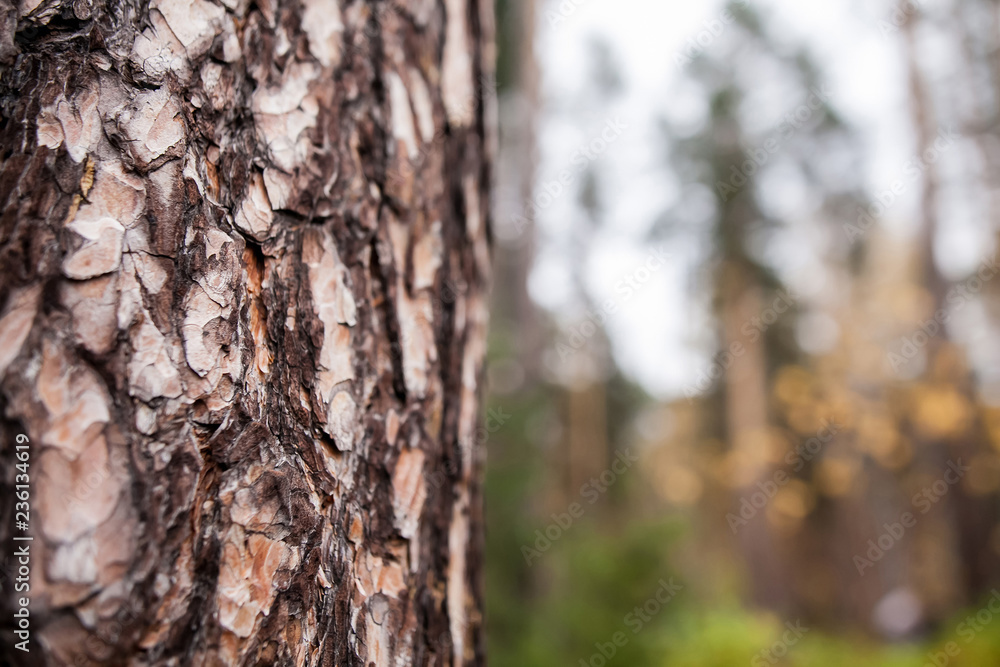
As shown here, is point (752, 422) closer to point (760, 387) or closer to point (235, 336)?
point (760, 387)

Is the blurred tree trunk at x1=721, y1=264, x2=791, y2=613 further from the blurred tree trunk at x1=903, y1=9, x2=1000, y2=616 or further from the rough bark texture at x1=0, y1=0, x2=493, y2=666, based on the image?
the rough bark texture at x1=0, y1=0, x2=493, y2=666

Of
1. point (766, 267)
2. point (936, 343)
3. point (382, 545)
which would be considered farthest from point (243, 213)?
point (766, 267)

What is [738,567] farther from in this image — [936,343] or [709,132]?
[709,132]

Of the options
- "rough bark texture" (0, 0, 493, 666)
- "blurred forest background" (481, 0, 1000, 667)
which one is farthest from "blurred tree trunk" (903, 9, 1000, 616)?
"rough bark texture" (0, 0, 493, 666)

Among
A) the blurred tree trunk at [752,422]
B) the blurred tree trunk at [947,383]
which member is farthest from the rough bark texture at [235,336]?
the blurred tree trunk at [752,422]

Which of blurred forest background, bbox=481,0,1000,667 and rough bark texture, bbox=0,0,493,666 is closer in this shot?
rough bark texture, bbox=0,0,493,666

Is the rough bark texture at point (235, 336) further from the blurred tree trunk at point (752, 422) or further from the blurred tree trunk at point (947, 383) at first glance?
the blurred tree trunk at point (752, 422)

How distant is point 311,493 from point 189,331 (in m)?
0.26

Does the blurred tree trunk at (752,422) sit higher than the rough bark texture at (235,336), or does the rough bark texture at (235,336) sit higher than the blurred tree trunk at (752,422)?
the rough bark texture at (235,336)

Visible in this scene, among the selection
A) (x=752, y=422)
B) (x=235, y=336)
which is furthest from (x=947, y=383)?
(x=235, y=336)

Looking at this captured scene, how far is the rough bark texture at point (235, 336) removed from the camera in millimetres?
638

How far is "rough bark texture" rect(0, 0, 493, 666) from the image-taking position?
0.64m

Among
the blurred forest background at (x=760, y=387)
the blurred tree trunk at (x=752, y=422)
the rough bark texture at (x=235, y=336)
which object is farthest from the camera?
the blurred tree trunk at (x=752, y=422)

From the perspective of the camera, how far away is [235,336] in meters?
0.77
